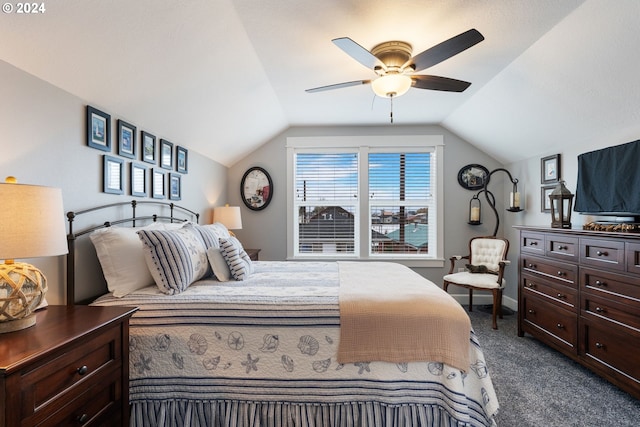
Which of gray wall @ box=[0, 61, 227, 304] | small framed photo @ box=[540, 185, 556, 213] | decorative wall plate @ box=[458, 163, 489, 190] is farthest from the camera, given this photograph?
decorative wall plate @ box=[458, 163, 489, 190]

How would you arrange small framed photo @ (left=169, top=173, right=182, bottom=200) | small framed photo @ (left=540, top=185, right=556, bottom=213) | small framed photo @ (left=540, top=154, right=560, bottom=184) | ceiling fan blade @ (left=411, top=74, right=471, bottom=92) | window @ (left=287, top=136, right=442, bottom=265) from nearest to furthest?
1. ceiling fan blade @ (left=411, top=74, right=471, bottom=92)
2. small framed photo @ (left=169, top=173, right=182, bottom=200)
3. small framed photo @ (left=540, top=154, right=560, bottom=184)
4. small framed photo @ (left=540, top=185, right=556, bottom=213)
5. window @ (left=287, top=136, right=442, bottom=265)

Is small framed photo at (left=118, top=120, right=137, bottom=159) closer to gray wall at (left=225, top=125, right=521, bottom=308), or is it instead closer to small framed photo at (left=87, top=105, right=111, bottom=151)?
small framed photo at (left=87, top=105, right=111, bottom=151)

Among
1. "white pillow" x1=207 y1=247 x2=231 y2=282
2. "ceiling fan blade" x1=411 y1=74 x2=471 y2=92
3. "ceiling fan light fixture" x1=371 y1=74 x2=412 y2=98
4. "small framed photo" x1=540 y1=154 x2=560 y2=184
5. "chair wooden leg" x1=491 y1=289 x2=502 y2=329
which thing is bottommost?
"chair wooden leg" x1=491 y1=289 x2=502 y2=329

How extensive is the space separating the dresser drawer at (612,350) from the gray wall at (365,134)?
192 cm

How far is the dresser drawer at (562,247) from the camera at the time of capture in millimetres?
2402

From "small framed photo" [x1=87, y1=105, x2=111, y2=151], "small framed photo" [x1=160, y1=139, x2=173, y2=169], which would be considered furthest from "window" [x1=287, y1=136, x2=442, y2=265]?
"small framed photo" [x1=87, y1=105, x2=111, y2=151]

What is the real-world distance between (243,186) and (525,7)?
347 cm

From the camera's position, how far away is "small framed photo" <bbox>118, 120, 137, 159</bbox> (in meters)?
2.17

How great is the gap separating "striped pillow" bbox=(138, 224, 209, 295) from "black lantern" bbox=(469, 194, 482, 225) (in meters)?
3.50

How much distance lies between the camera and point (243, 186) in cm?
429

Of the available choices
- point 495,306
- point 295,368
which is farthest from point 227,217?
point 495,306

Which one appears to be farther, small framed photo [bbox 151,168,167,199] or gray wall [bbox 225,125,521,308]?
gray wall [bbox 225,125,521,308]

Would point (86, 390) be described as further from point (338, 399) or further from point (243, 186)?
point (243, 186)

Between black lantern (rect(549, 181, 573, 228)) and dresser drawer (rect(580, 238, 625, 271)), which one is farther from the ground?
black lantern (rect(549, 181, 573, 228))
